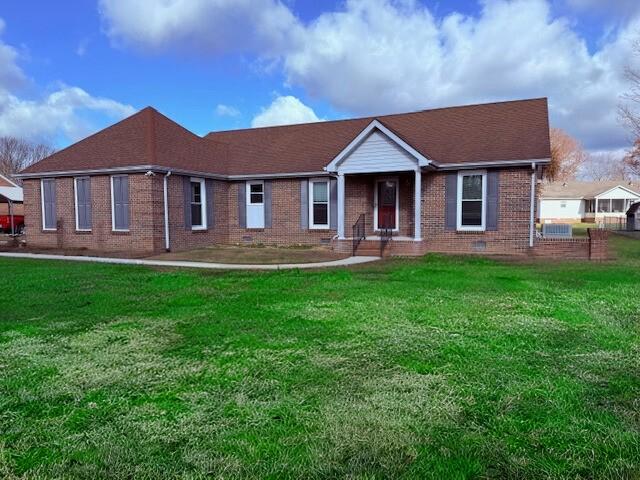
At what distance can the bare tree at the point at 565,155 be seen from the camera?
51875 mm

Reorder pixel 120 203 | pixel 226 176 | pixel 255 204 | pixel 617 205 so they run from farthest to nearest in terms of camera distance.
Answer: pixel 617 205 < pixel 255 204 < pixel 226 176 < pixel 120 203

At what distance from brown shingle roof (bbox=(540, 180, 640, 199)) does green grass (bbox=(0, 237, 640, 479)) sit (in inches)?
1999

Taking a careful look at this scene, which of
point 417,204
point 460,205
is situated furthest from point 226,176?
point 460,205

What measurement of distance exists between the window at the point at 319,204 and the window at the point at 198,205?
4087 mm

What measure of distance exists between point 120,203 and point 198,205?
2.78 meters

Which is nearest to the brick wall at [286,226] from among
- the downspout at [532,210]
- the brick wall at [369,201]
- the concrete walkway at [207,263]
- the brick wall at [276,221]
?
the brick wall at [276,221]

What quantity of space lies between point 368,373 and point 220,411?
55.6 inches

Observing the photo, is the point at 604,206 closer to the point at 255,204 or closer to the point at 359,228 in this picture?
the point at 359,228

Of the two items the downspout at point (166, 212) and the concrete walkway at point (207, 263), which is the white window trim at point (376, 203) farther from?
the downspout at point (166, 212)

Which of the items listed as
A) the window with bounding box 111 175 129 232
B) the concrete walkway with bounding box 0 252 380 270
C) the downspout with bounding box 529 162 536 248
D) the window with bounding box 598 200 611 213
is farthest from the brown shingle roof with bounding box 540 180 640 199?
the window with bounding box 111 175 129 232

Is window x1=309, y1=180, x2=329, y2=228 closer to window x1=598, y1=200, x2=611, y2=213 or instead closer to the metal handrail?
the metal handrail

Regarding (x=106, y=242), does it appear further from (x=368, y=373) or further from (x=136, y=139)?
(x=368, y=373)

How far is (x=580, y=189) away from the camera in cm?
5481

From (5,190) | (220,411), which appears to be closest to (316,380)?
Answer: (220,411)
